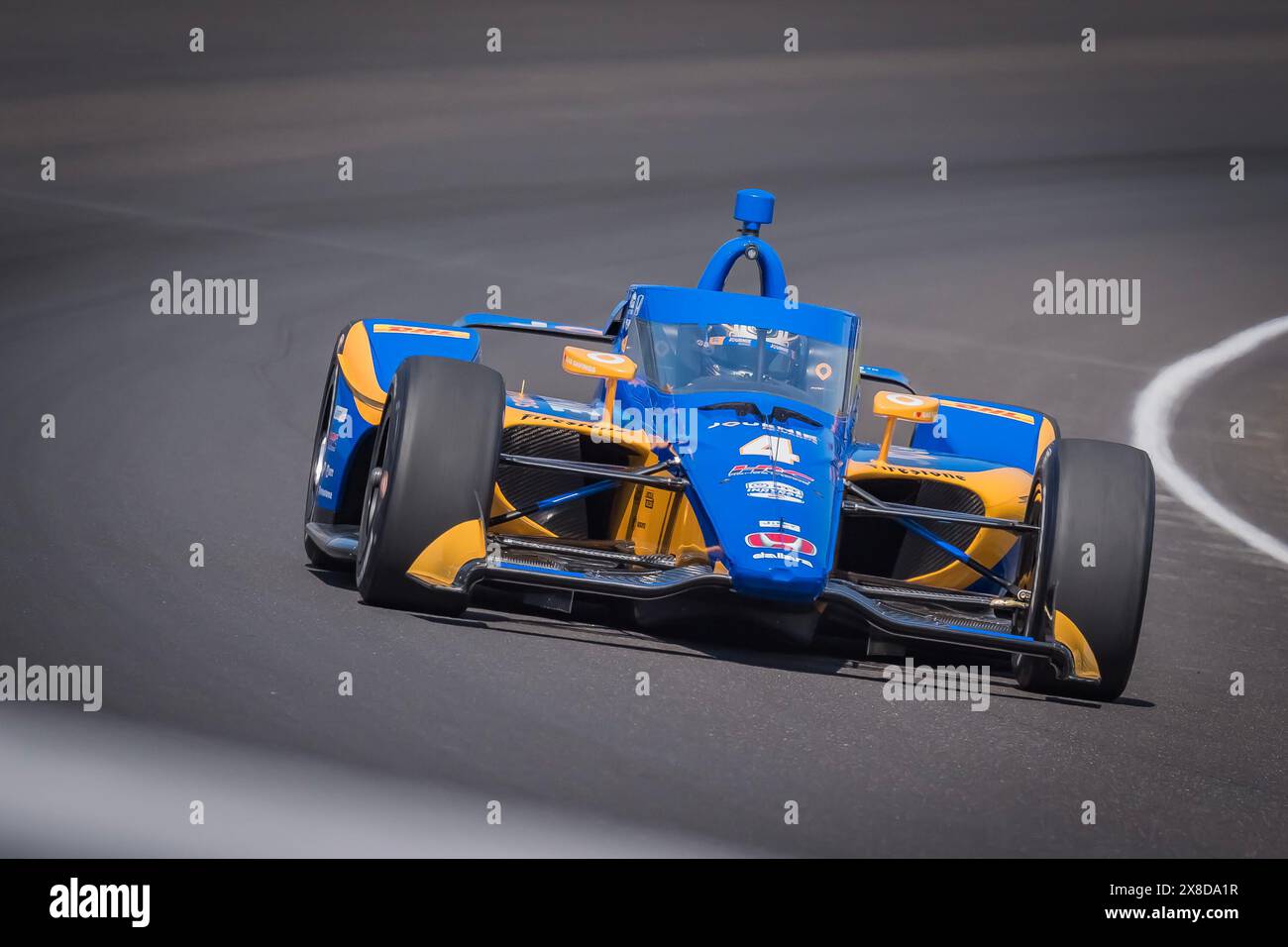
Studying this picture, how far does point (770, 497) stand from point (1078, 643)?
4.36 feet

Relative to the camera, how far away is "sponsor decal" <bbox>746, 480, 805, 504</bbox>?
7219 millimetres

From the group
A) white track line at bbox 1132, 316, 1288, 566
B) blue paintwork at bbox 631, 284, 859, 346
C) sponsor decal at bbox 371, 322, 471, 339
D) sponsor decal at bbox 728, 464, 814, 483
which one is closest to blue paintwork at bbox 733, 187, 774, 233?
blue paintwork at bbox 631, 284, 859, 346

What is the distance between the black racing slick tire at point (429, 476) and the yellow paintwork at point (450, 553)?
24mm

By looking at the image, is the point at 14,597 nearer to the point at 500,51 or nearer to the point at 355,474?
the point at 355,474

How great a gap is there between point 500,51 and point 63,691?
21.6 meters

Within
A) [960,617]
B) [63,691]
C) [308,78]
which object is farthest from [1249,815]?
[308,78]

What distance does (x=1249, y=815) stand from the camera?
6.15 meters

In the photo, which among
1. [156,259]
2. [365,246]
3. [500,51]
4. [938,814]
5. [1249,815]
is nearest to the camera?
[938,814]

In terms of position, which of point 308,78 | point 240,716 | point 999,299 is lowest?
point 240,716

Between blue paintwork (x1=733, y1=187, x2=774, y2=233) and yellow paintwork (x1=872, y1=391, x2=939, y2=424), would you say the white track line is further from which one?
yellow paintwork (x1=872, y1=391, x2=939, y2=424)

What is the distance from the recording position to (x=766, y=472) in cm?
738

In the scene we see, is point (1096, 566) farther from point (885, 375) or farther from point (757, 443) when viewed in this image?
point (885, 375)

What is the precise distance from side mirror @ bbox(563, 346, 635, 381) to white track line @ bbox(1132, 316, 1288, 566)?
4950 millimetres

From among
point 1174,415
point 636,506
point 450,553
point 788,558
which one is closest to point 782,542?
point 788,558
